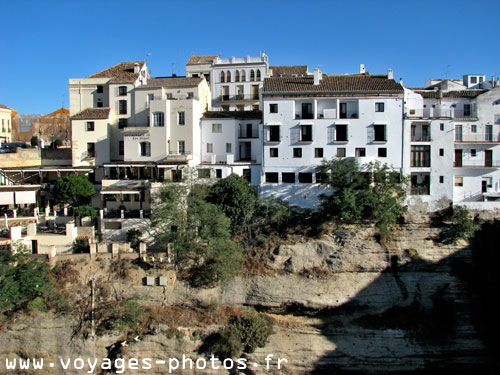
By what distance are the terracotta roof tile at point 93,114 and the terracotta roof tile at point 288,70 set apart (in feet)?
60.6

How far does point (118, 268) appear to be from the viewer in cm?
3119

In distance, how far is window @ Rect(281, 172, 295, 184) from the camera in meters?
35.2

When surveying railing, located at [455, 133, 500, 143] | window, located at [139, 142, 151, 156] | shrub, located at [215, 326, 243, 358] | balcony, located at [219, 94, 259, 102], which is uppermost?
balcony, located at [219, 94, 259, 102]

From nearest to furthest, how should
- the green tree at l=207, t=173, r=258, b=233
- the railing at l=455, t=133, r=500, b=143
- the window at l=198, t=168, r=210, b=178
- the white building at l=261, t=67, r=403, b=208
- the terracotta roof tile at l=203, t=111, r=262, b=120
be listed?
1. the green tree at l=207, t=173, r=258, b=233
2. the white building at l=261, t=67, r=403, b=208
3. the railing at l=455, t=133, r=500, b=143
4. the window at l=198, t=168, r=210, b=178
5. the terracotta roof tile at l=203, t=111, r=262, b=120

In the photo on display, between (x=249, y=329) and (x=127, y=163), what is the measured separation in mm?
16826

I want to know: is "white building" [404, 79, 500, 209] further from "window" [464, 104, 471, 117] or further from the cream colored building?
the cream colored building

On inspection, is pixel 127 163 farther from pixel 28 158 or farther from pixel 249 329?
pixel 249 329

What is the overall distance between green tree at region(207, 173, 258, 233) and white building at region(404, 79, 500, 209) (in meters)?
12.0

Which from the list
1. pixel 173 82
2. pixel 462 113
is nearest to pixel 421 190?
pixel 462 113

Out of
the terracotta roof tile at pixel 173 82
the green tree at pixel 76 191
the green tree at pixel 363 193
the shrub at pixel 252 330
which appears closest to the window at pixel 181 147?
the terracotta roof tile at pixel 173 82

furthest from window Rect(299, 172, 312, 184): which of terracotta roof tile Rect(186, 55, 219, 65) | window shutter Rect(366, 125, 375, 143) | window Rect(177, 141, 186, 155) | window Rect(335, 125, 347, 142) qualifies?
terracotta roof tile Rect(186, 55, 219, 65)

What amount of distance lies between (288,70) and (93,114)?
69.7 ft

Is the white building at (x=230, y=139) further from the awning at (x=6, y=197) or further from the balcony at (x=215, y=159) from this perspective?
the awning at (x=6, y=197)

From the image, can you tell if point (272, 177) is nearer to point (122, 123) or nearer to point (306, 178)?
point (306, 178)
